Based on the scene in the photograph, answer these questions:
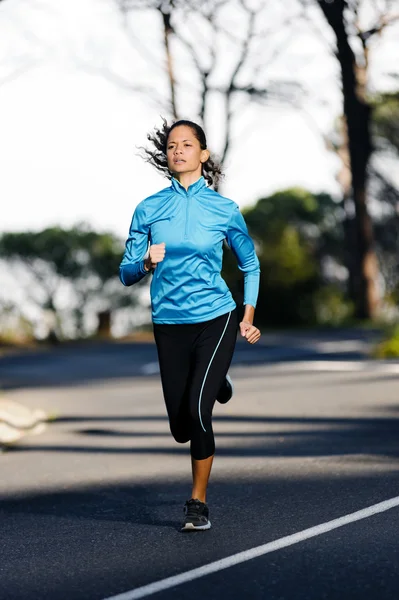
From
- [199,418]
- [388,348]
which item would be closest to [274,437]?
[199,418]

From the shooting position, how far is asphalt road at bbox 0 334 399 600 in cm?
517

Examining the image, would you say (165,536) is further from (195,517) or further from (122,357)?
(122,357)

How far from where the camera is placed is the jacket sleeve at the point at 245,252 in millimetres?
6125

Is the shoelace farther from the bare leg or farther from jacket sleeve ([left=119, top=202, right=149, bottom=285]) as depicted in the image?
jacket sleeve ([left=119, top=202, right=149, bottom=285])

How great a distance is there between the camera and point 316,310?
31.0 meters

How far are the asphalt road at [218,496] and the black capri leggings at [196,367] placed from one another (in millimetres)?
594

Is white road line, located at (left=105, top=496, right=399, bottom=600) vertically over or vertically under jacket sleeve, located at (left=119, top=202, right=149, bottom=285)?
under

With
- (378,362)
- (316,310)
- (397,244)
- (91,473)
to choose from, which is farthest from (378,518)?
(397,244)

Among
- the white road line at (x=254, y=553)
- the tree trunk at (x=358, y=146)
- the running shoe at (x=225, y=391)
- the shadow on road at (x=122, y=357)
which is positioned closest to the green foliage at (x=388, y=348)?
the shadow on road at (x=122, y=357)

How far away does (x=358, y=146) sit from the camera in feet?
99.5

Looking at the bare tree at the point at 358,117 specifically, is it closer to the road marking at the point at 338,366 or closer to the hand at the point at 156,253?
the road marking at the point at 338,366

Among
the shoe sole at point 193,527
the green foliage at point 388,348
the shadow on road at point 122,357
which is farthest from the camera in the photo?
the green foliage at point 388,348

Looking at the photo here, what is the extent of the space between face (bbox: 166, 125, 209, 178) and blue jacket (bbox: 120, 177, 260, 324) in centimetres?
8

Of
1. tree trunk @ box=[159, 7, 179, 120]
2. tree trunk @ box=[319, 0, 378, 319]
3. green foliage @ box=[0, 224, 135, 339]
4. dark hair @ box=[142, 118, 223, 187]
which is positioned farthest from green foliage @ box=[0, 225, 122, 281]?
dark hair @ box=[142, 118, 223, 187]
